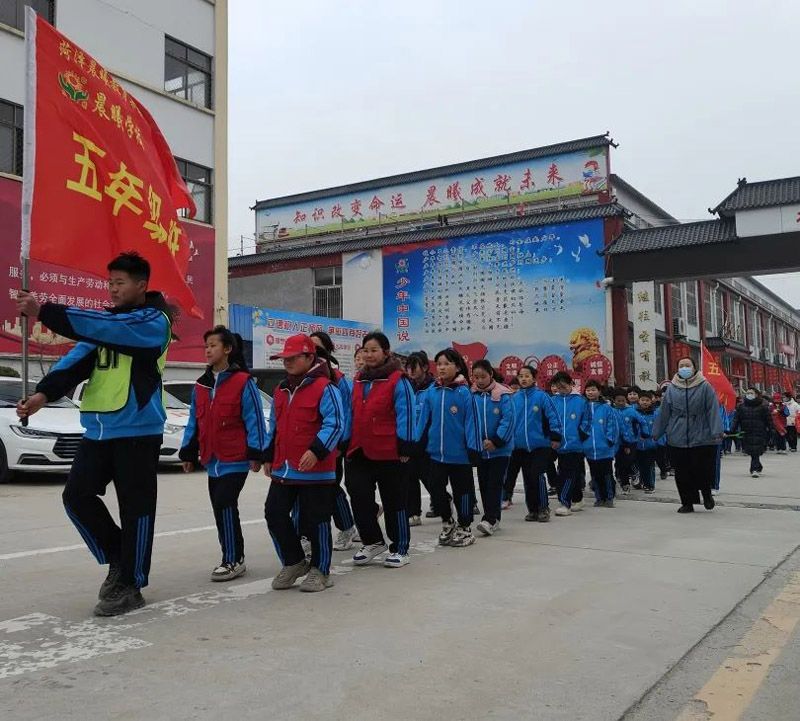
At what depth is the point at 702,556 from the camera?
5.63 meters

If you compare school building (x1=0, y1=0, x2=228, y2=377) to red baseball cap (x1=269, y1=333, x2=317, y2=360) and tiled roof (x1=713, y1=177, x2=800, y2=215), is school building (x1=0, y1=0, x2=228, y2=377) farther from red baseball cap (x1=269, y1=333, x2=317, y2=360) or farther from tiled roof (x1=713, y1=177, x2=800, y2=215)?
tiled roof (x1=713, y1=177, x2=800, y2=215)

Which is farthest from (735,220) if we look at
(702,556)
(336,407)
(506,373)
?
(336,407)

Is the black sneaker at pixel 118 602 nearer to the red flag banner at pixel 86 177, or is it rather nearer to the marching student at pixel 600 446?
the red flag banner at pixel 86 177

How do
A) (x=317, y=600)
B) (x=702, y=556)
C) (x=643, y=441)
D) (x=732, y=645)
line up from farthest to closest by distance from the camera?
(x=643, y=441)
(x=702, y=556)
(x=317, y=600)
(x=732, y=645)

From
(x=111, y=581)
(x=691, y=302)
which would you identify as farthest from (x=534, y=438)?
(x=691, y=302)

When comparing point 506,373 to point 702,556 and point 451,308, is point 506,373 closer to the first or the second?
point 451,308

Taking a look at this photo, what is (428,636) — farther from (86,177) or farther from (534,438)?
(534,438)

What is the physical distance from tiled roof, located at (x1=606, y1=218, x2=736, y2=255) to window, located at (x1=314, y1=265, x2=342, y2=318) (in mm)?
9987

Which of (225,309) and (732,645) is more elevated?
(225,309)

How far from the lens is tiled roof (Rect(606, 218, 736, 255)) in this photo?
20625 mm

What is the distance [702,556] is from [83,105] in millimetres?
5069

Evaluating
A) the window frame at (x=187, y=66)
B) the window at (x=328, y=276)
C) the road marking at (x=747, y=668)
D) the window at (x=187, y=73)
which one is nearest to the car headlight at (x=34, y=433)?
the road marking at (x=747, y=668)

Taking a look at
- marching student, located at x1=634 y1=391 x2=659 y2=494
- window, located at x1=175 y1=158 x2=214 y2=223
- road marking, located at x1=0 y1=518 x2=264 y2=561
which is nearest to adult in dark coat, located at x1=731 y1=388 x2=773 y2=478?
marching student, located at x1=634 y1=391 x2=659 y2=494

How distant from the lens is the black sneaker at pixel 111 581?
396cm
